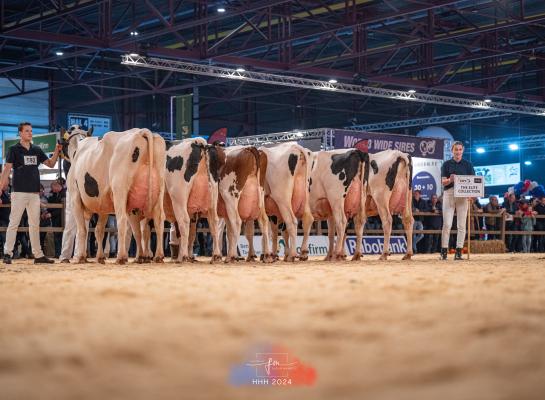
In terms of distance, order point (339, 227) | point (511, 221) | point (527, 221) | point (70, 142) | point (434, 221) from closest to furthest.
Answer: point (70, 142) → point (339, 227) → point (434, 221) → point (527, 221) → point (511, 221)

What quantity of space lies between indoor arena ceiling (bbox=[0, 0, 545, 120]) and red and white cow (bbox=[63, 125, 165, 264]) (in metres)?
11.7

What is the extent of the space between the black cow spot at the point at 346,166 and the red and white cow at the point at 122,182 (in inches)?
162

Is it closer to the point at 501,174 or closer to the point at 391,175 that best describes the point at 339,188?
the point at 391,175

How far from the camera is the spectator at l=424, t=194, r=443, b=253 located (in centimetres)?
2484

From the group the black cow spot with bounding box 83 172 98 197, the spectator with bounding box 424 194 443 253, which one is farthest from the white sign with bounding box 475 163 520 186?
the black cow spot with bounding box 83 172 98 197

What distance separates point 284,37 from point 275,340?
81.7 feet

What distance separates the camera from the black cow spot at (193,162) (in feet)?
46.2

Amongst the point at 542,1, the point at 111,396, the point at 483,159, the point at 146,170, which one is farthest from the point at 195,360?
the point at 483,159

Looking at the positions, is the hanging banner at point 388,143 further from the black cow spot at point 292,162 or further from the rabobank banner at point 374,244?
the black cow spot at point 292,162

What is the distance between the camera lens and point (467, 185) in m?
15.9

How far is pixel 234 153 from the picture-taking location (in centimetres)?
1477

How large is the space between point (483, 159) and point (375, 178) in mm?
29156

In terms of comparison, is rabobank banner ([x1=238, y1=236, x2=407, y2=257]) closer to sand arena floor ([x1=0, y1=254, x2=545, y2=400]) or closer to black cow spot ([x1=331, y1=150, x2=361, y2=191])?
black cow spot ([x1=331, y1=150, x2=361, y2=191])

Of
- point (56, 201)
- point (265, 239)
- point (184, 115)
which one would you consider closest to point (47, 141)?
point (56, 201)
